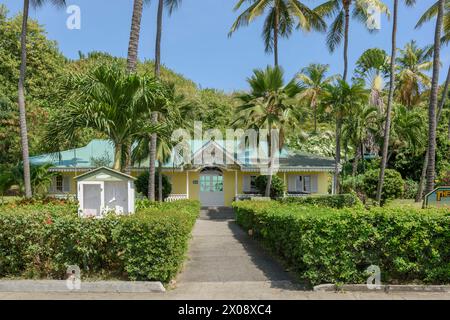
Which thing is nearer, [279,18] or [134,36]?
[134,36]

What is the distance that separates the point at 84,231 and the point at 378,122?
24.2m

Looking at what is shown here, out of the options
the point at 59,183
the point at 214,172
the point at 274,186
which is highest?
the point at 214,172

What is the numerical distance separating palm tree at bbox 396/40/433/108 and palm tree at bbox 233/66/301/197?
733 inches

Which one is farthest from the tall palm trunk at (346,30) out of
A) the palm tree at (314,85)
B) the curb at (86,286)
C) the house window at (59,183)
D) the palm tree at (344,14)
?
the curb at (86,286)

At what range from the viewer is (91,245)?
712 cm

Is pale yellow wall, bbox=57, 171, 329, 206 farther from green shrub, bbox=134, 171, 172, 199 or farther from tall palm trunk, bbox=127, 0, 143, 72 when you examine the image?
tall palm trunk, bbox=127, 0, 143, 72

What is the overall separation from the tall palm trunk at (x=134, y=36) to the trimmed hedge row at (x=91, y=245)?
6371 mm

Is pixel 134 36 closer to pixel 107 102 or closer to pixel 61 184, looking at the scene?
pixel 107 102

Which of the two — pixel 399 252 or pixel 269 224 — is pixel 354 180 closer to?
pixel 269 224

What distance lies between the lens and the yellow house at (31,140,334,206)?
24.4 m

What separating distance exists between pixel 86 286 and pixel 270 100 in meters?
15.0

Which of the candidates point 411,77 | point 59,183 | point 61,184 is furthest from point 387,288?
Answer: point 411,77

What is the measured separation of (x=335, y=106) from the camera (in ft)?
73.9

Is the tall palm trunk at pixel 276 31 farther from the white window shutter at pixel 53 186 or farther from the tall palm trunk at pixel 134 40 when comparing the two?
the white window shutter at pixel 53 186
